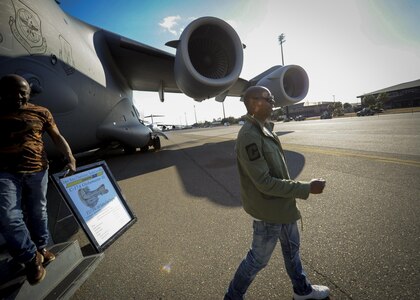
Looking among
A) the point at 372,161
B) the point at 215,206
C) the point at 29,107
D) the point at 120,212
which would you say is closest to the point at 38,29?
the point at 29,107

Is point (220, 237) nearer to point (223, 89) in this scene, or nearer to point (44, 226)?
point (44, 226)

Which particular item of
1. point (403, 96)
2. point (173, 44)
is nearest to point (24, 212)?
point (173, 44)

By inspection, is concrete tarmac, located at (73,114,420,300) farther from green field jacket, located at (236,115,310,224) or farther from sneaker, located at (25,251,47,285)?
green field jacket, located at (236,115,310,224)

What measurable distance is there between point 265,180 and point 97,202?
233 cm

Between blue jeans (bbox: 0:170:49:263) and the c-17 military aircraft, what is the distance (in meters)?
2.84

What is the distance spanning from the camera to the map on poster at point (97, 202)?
2570 mm

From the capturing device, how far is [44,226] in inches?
77.7

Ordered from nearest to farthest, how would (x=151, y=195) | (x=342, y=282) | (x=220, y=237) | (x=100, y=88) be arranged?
(x=342, y=282) < (x=220, y=237) < (x=151, y=195) < (x=100, y=88)

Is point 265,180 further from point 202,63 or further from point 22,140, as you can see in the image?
point 202,63

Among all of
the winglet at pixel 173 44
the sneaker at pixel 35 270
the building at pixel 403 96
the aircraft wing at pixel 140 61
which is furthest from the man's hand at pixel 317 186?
the building at pixel 403 96

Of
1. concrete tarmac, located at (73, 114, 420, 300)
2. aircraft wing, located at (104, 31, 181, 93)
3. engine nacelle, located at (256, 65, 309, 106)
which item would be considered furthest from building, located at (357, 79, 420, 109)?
concrete tarmac, located at (73, 114, 420, 300)

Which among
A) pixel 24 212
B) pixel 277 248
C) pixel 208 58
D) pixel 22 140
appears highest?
pixel 208 58

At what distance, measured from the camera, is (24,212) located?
195cm

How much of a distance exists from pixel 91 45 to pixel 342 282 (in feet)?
28.2
